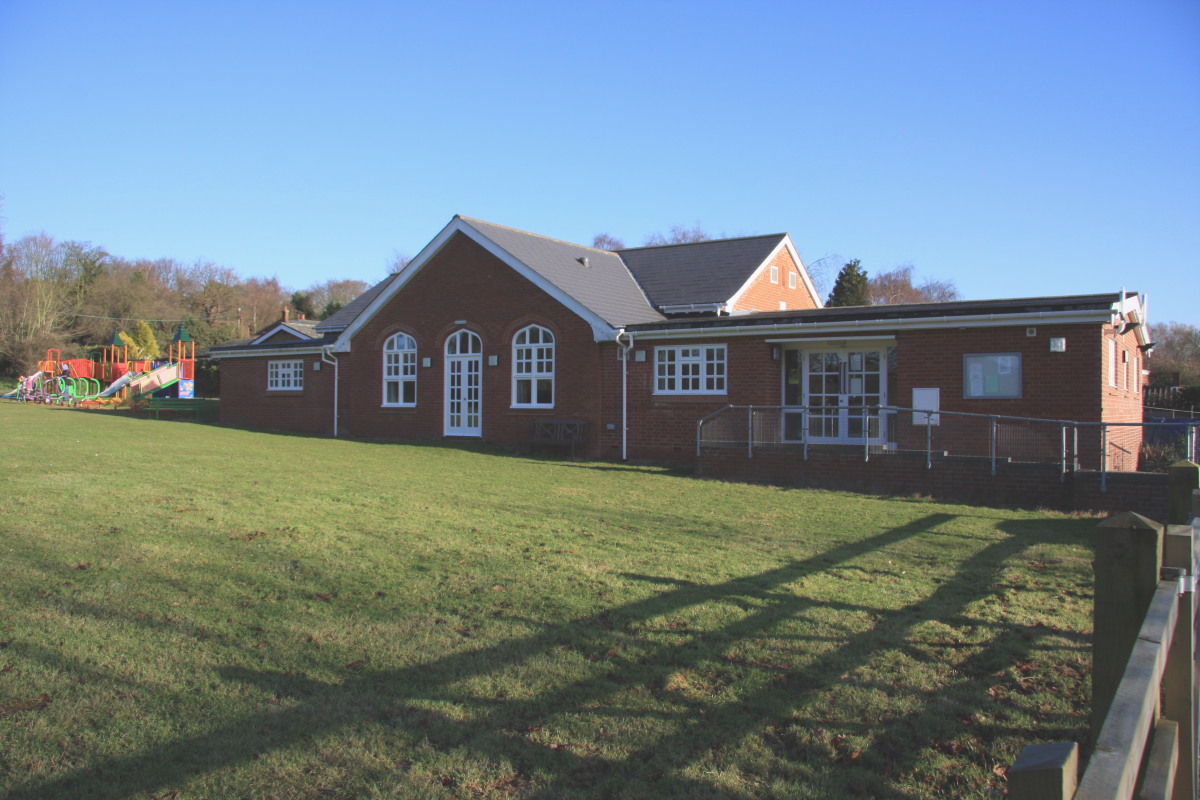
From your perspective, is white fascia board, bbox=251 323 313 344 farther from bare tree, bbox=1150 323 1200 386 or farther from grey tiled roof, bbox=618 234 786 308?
bare tree, bbox=1150 323 1200 386

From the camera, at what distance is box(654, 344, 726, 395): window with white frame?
62.6ft

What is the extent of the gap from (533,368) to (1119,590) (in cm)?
1945

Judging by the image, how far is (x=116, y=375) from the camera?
47281mm

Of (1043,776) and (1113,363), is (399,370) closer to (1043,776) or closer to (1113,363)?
(1113,363)

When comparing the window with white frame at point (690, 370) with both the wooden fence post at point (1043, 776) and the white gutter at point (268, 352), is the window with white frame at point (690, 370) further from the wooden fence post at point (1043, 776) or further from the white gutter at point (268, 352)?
the wooden fence post at point (1043, 776)

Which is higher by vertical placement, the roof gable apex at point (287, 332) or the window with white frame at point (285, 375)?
the roof gable apex at point (287, 332)

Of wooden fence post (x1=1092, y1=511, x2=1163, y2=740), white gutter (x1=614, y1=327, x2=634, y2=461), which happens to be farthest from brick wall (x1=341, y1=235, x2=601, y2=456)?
wooden fence post (x1=1092, y1=511, x2=1163, y2=740)

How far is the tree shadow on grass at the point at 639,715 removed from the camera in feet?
12.0

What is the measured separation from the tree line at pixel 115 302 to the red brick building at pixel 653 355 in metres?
31.2

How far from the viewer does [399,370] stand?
2488 centimetres

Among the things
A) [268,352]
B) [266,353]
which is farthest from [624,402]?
[266,353]

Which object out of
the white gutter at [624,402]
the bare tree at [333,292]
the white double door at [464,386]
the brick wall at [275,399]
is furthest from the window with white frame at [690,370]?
the bare tree at [333,292]

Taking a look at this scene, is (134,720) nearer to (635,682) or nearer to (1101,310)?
(635,682)

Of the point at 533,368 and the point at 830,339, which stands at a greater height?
the point at 830,339
